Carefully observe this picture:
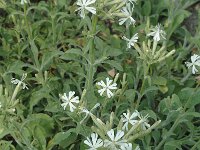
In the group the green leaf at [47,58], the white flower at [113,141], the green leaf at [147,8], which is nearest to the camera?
the white flower at [113,141]

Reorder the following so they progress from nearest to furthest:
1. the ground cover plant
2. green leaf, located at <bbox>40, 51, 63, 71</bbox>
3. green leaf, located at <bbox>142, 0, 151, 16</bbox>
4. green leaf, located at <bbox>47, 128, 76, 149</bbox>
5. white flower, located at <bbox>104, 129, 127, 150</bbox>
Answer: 1. white flower, located at <bbox>104, 129, 127, 150</bbox>
2. the ground cover plant
3. green leaf, located at <bbox>47, 128, 76, 149</bbox>
4. green leaf, located at <bbox>40, 51, 63, 71</bbox>
5. green leaf, located at <bbox>142, 0, 151, 16</bbox>

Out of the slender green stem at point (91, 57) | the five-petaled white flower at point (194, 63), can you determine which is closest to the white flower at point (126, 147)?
the slender green stem at point (91, 57)

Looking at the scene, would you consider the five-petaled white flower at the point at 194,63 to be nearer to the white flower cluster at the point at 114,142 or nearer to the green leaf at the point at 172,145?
the green leaf at the point at 172,145

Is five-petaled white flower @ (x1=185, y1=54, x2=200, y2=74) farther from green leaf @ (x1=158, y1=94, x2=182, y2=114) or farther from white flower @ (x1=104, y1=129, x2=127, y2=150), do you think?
white flower @ (x1=104, y1=129, x2=127, y2=150)

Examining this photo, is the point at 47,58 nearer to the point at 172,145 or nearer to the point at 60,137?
the point at 60,137

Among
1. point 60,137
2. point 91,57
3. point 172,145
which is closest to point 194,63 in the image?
point 172,145

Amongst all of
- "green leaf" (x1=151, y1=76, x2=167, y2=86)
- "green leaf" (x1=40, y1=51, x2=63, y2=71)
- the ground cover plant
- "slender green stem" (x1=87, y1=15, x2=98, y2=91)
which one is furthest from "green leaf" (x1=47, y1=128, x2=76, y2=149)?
"green leaf" (x1=151, y1=76, x2=167, y2=86)

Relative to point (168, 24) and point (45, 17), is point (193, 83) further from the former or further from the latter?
point (45, 17)

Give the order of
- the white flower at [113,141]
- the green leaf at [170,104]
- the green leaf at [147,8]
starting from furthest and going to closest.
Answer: the green leaf at [147,8]
the green leaf at [170,104]
the white flower at [113,141]
